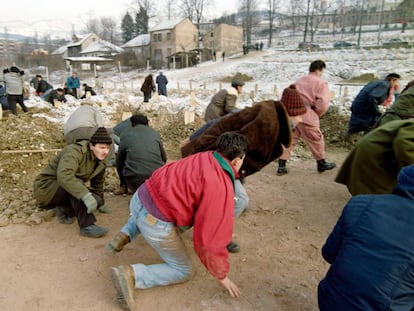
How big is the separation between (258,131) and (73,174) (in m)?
1.69

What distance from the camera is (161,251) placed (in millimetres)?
2287

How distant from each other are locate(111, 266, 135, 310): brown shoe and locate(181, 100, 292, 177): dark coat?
1.17 meters

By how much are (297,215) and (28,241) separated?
112 inches

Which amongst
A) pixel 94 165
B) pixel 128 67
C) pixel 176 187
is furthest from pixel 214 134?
pixel 128 67

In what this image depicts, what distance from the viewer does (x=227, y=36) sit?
4647 cm

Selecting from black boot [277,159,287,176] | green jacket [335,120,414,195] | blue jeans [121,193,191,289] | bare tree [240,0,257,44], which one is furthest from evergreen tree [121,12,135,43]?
Result: blue jeans [121,193,191,289]

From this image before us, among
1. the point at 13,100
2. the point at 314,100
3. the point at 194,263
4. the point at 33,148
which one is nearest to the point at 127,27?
the point at 13,100

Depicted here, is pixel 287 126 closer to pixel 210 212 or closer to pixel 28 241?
pixel 210 212

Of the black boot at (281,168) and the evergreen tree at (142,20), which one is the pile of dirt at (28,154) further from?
the evergreen tree at (142,20)

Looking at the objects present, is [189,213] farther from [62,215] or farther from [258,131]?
[62,215]

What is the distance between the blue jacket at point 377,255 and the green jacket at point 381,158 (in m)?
1.06

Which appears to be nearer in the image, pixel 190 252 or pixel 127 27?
pixel 190 252

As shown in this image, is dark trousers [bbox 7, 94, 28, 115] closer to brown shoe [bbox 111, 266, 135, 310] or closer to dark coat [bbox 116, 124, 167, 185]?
dark coat [bbox 116, 124, 167, 185]

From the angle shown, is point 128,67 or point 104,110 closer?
point 104,110
